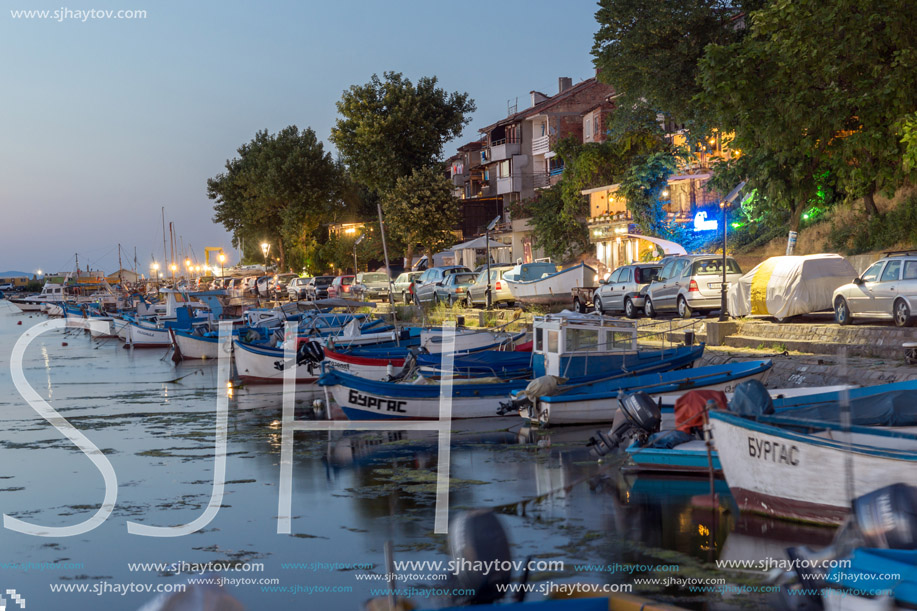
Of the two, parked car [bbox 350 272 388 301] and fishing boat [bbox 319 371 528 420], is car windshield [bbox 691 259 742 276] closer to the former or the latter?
fishing boat [bbox 319 371 528 420]

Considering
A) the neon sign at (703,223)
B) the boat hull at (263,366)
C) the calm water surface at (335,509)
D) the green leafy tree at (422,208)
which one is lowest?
the calm water surface at (335,509)

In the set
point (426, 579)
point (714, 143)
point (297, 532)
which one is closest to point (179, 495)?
point (297, 532)

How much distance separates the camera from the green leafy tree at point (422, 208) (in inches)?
2215

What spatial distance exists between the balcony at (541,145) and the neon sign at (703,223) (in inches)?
923

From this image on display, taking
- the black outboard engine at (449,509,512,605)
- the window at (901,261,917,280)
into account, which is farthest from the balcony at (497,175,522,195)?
the black outboard engine at (449,509,512,605)

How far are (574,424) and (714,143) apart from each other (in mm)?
25990

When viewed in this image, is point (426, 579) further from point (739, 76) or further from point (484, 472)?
point (739, 76)

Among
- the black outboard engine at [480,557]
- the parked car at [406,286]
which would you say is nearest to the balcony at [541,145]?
the parked car at [406,286]

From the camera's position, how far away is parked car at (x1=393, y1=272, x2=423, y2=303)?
4731cm

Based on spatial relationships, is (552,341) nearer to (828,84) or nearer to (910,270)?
(910,270)

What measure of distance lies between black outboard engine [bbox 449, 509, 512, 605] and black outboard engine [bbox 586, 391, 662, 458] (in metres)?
6.96

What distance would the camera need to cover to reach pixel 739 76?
2403cm

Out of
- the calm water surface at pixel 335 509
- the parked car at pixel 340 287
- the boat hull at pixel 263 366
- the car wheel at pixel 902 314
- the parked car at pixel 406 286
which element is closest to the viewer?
the calm water surface at pixel 335 509

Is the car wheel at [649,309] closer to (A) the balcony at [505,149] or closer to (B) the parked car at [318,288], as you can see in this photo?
(B) the parked car at [318,288]
